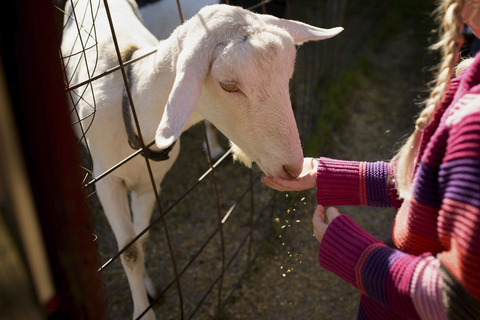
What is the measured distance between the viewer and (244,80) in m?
1.46

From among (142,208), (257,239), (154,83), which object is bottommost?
(257,239)

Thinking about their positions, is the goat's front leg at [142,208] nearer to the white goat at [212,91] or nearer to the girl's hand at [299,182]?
the white goat at [212,91]

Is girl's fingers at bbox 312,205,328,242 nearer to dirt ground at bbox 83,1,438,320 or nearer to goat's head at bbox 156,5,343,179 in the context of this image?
goat's head at bbox 156,5,343,179

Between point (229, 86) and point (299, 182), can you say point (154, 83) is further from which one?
point (299, 182)

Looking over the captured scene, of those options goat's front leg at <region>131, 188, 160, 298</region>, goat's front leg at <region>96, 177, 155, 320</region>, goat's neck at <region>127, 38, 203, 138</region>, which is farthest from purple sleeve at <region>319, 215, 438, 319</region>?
goat's front leg at <region>131, 188, 160, 298</region>

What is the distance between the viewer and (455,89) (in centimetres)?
109

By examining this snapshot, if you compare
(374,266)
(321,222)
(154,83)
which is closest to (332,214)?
(321,222)

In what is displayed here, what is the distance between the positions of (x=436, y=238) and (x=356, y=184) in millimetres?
446

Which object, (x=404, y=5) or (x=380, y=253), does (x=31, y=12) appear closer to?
(x=380, y=253)

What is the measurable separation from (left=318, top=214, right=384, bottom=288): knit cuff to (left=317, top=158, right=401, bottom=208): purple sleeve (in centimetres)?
34

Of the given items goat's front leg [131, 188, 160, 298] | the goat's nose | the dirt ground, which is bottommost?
the dirt ground

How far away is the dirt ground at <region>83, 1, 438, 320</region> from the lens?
253 centimetres

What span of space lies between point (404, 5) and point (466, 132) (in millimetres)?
6175

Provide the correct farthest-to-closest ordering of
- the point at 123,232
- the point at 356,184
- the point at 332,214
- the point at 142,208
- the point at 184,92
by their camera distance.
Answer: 1. the point at 142,208
2. the point at 123,232
3. the point at 356,184
4. the point at 184,92
5. the point at 332,214
